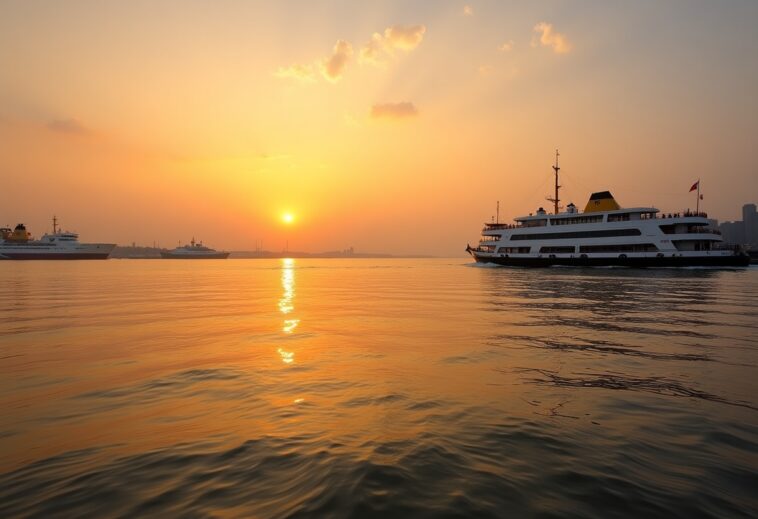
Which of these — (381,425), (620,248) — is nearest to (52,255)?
(620,248)

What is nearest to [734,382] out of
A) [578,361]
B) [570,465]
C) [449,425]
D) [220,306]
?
[578,361]

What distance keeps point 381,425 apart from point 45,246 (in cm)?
15069

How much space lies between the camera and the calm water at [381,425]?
3.56 metres

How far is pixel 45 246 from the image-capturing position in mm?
116000

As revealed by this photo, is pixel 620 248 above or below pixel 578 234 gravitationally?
below

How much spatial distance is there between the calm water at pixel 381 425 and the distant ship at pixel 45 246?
13894 centimetres

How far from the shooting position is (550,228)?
2344 inches

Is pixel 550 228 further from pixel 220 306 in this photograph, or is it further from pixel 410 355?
pixel 410 355

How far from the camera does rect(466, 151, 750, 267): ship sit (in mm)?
49812

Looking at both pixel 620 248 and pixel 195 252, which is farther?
pixel 195 252

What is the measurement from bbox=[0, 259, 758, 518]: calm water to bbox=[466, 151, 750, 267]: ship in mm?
47627

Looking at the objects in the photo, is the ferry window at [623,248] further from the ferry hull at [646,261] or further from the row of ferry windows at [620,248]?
the ferry hull at [646,261]

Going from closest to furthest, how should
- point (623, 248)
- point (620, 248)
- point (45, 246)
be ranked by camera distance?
point (623, 248) < point (620, 248) < point (45, 246)

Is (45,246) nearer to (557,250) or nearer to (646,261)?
(557,250)
